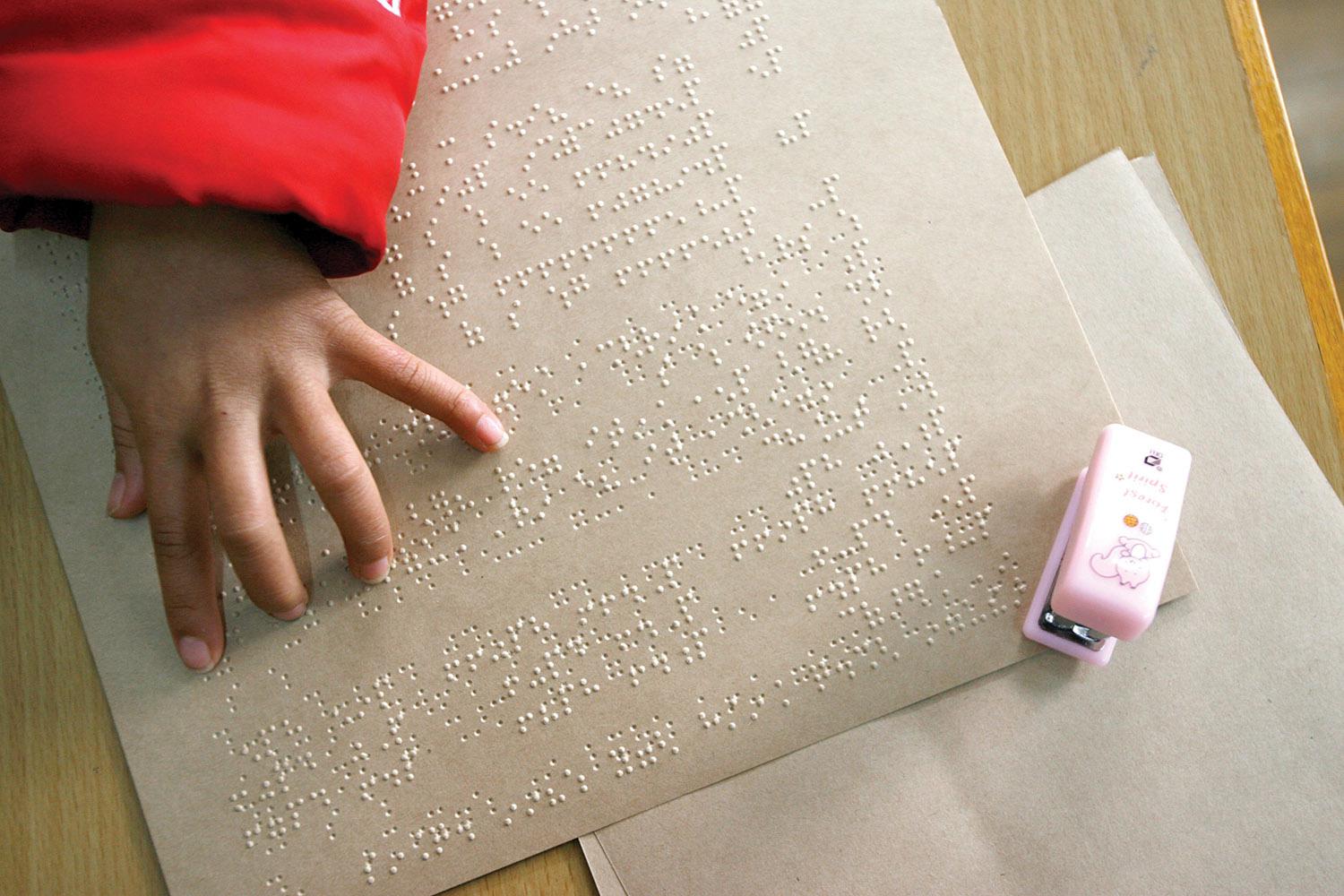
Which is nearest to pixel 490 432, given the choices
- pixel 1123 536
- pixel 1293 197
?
pixel 1123 536

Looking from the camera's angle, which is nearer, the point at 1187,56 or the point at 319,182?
the point at 319,182

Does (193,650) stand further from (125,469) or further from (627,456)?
(627,456)

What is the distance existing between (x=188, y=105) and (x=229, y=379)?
14 centimetres

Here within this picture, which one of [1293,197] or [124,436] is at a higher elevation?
[1293,197]

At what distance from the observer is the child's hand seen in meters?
0.48

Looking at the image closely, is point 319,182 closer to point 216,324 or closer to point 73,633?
point 216,324

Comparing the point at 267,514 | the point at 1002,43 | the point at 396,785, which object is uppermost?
the point at 1002,43

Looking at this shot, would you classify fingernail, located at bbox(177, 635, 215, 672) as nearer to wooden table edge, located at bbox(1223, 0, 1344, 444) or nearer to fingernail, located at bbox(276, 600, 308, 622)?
fingernail, located at bbox(276, 600, 308, 622)

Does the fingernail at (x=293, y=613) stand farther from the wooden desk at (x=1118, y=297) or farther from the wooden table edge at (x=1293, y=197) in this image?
the wooden table edge at (x=1293, y=197)

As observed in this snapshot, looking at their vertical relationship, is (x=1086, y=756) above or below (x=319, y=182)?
below

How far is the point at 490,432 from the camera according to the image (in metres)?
0.53

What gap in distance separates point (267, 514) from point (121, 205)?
0.19 m

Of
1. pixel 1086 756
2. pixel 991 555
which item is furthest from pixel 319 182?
pixel 1086 756

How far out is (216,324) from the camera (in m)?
0.48
